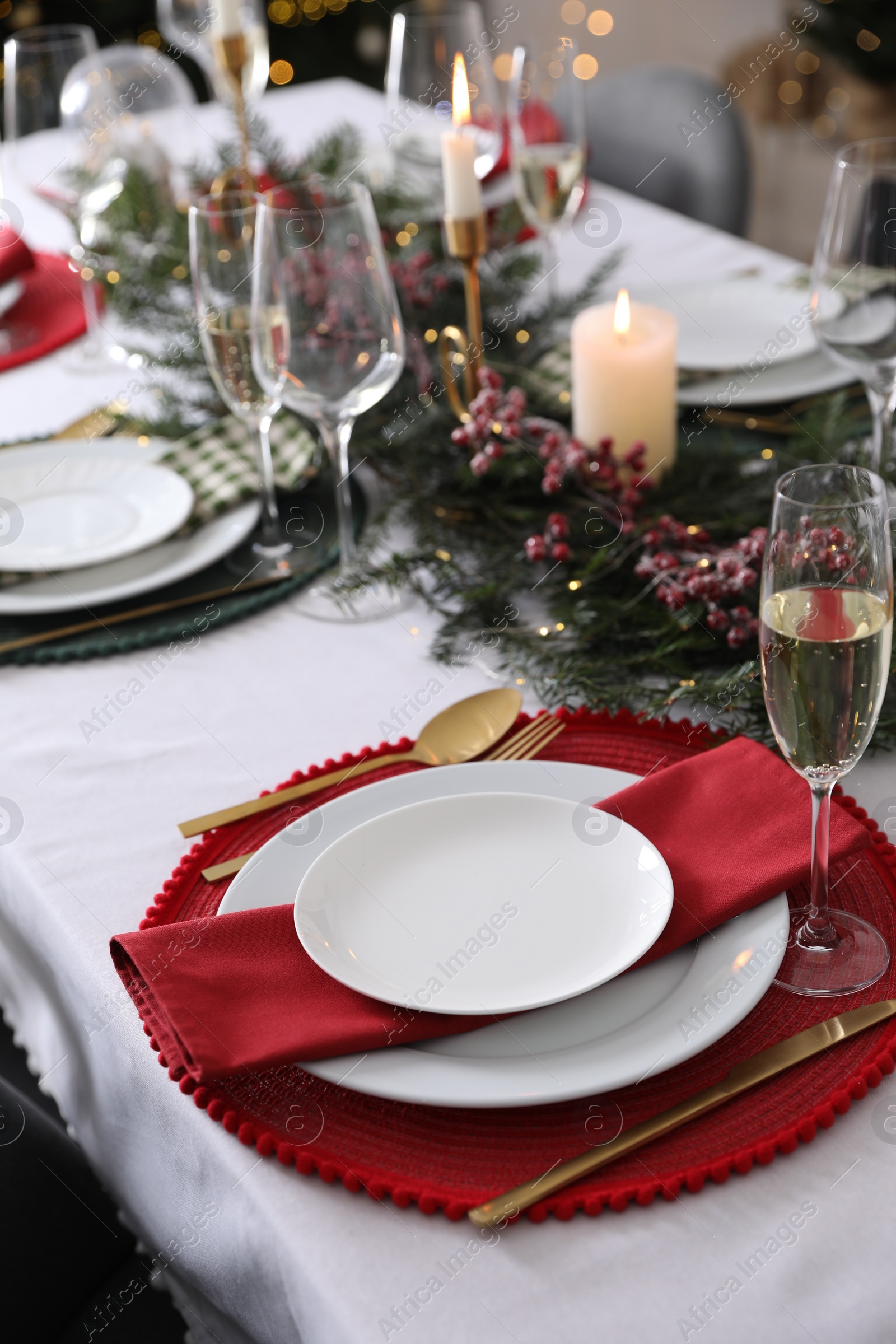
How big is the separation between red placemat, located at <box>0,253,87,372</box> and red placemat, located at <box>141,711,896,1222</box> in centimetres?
103

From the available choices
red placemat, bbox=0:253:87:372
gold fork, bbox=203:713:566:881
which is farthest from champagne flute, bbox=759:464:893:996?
red placemat, bbox=0:253:87:372

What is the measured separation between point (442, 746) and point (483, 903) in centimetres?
16

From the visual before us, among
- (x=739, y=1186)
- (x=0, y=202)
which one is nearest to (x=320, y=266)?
(x=739, y=1186)

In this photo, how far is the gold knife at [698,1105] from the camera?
0.46 meters

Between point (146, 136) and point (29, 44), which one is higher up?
point (29, 44)

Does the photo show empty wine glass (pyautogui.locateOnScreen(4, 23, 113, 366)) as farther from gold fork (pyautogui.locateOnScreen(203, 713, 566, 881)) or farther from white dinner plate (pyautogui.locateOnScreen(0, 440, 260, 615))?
gold fork (pyautogui.locateOnScreen(203, 713, 566, 881))

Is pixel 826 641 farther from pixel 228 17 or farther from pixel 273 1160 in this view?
pixel 228 17

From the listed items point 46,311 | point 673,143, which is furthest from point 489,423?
point 673,143

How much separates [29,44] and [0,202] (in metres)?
0.43

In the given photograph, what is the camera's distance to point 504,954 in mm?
549

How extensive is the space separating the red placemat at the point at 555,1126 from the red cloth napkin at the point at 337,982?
24 millimetres

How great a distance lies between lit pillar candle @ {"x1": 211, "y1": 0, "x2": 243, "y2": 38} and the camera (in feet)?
3.95

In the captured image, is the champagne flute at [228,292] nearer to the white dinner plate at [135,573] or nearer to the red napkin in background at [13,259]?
the white dinner plate at [135,573]

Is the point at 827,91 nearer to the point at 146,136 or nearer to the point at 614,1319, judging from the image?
the point at 146,136
